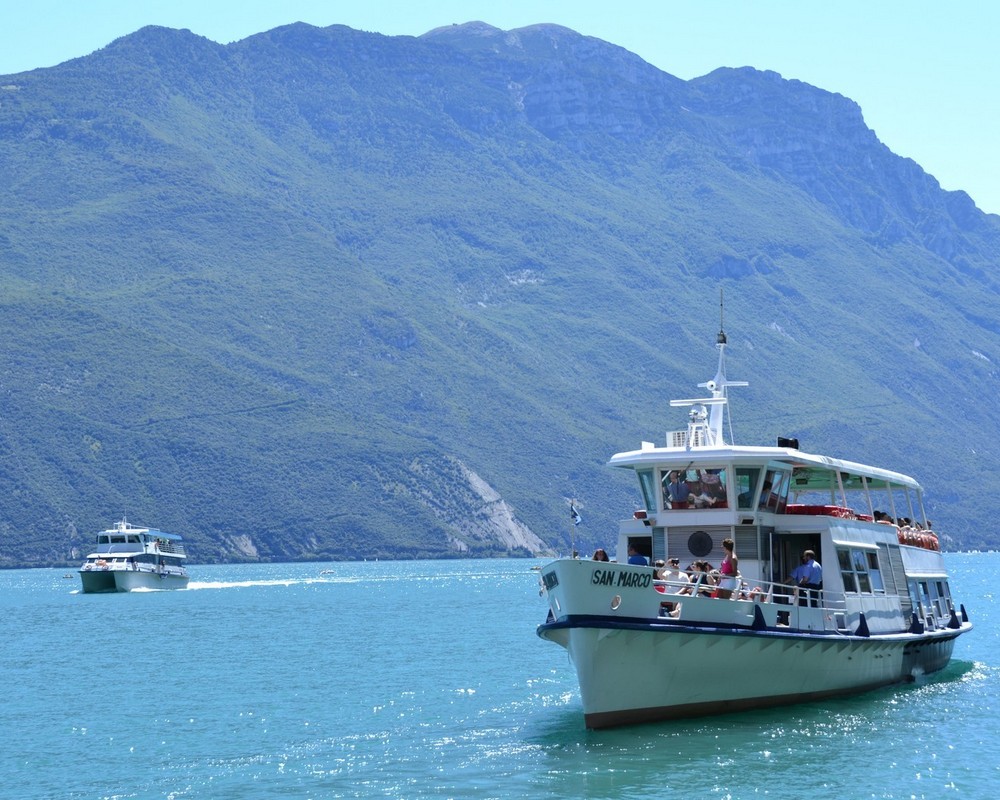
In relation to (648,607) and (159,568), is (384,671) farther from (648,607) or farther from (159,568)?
(159,568)

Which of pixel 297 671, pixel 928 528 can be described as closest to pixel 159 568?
pixel 297 671

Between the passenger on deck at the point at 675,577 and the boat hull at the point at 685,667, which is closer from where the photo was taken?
the boat hull at the point at 685,667

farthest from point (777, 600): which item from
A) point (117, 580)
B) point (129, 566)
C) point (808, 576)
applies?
point (117, 580)

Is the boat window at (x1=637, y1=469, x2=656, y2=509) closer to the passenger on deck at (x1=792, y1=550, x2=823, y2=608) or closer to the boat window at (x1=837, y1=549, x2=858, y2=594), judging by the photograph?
the passenger on deck at (x1=792, y1=550, x2=823, y2=608)

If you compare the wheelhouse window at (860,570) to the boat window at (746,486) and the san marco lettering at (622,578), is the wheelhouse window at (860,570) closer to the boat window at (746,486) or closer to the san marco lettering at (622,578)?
the boat window at (746,486)

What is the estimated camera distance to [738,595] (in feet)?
116

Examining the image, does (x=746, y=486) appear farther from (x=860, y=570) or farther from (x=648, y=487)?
(x=860, y=570)

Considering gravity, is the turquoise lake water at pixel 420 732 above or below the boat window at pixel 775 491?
Result: below

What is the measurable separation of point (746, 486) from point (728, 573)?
2971mm

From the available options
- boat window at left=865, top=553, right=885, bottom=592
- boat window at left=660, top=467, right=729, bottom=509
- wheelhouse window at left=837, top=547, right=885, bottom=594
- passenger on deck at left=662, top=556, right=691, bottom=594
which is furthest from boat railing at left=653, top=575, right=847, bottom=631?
boat window at left=865, top=553, right=885, bottom=592

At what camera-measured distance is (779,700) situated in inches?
1438

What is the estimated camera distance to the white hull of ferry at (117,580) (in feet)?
408

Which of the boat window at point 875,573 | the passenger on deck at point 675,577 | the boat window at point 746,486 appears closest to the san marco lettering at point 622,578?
the passenger on deck at point 675,577

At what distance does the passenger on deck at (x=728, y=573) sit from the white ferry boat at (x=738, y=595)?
0.09 meters
